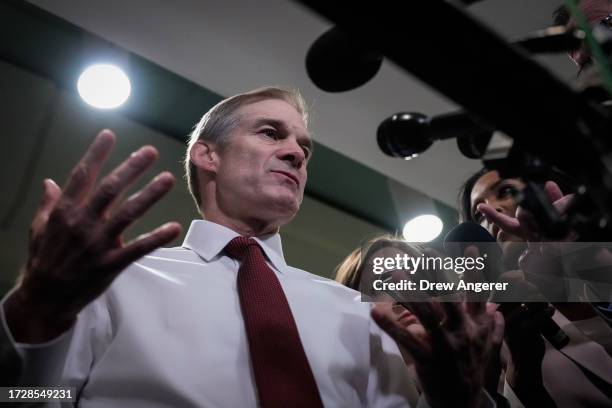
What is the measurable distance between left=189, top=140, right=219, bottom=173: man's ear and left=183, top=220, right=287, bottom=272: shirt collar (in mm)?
230

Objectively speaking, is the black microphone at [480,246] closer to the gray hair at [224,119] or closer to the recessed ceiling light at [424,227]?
the gray hair at [224,119]

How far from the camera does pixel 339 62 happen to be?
0.64 metres

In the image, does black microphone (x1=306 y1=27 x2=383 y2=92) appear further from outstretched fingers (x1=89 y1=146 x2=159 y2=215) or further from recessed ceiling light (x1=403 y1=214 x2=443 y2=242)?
recessed ceiling light (x1=403 y1=214 x2=443 y2=242)

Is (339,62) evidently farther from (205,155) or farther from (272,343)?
(205,155)

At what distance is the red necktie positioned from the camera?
91 cm

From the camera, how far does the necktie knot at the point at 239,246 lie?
4.01 ft

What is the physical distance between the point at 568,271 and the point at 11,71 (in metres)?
2.11

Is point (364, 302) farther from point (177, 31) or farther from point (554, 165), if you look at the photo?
point (177, 31)

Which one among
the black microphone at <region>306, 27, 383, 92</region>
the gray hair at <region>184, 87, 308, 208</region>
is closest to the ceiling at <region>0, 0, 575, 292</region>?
the gray hair at <region>184, 87, 308, 208</region>

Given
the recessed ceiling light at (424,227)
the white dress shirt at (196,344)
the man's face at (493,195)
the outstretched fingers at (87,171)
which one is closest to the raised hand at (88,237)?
the outstretched fingers at (87,171)

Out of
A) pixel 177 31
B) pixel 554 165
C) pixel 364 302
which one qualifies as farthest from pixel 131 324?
pixel 177 31

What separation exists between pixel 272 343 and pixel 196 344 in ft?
0.46

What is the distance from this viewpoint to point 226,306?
3.61ft

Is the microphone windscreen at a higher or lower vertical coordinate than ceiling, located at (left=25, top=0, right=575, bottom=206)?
lower
